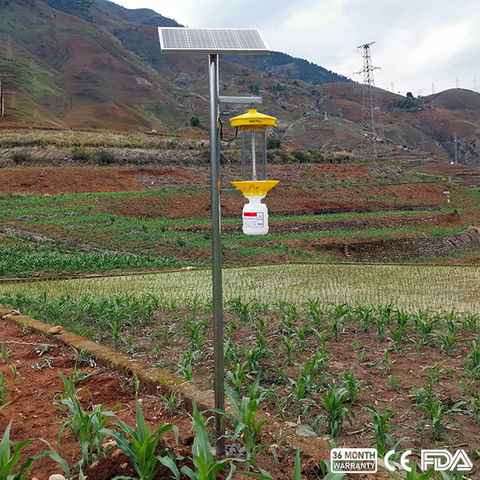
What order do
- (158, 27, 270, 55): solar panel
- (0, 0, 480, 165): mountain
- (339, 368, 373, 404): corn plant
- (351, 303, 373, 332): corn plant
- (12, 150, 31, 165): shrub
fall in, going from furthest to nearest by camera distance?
(0, 0, 480, 165): mountain → (12, 150, 31, 165): shrub → (351, 303, 373, 332): corn plant → (339, 368, 373, 404): corn plant → (158, 27, 270, 55): solar panel

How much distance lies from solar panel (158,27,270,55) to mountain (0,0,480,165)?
179 feet

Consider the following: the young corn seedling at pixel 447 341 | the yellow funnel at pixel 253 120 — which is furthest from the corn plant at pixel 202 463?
the young corn seedling at pixel 447 341

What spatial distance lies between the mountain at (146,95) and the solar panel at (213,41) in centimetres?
5448

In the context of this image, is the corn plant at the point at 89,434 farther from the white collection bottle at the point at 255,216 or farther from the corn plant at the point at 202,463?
the white collection bottle at the point at 255,216

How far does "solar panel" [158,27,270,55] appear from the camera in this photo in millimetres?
2607

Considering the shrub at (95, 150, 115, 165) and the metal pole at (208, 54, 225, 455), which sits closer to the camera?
the metal pole at (208, 54, 225, 455)

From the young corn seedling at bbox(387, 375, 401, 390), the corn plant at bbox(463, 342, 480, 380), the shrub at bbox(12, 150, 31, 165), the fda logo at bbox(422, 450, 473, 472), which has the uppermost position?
the shrub at bbox(12, 150, 31, 165)

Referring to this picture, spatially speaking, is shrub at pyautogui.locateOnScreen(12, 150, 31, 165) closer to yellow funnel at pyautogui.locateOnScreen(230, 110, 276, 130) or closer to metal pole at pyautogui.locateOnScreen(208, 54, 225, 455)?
yellow funnel at pyautogui.locateOnScreen(230, 110, 276, 130)

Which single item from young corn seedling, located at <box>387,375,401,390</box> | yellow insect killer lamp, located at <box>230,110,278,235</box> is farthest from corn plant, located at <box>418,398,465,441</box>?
yellow insect killer lamp, located at <box>230,110,278,235</box>

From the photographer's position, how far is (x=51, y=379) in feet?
12.8

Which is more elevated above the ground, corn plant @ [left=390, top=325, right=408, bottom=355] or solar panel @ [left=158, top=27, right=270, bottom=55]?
solar panel @ [left=158, top=27, right=270, bottom=55]

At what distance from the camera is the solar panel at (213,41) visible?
2.61 m

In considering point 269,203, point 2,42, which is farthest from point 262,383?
point 2,42

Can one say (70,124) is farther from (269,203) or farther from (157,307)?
(157,307)
